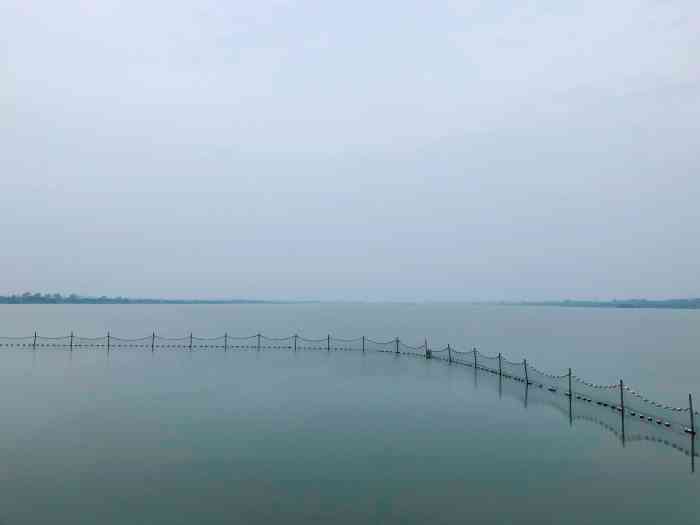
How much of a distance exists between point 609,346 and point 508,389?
28.0 meters

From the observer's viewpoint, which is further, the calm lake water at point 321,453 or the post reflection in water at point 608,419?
the post reflection in water at point 608,419

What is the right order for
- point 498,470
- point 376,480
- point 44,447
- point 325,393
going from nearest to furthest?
1. point 376,480
2. point 498,470
3. point 44,447
4. point 325,393

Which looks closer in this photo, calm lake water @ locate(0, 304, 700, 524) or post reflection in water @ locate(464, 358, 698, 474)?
calm lake water @ locate(0, 304, 700, 524)

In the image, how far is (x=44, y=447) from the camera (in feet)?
31.0

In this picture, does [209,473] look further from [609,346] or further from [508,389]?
[609,346]

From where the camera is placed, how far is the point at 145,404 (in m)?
13.5

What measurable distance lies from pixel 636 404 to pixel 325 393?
32.2 ft

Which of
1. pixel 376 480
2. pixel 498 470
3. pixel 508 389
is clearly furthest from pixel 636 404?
pixel 376 480

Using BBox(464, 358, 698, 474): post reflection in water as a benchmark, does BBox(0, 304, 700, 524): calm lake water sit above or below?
above

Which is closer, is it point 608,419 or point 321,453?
point 321,453

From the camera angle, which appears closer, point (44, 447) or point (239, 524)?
point (239, 524)

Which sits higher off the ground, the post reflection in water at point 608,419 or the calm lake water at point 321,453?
the calm lake water at point 321,453

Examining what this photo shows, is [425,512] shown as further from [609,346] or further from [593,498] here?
[609,346]

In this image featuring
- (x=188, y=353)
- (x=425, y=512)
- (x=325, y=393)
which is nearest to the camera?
(x=425, y=512)
